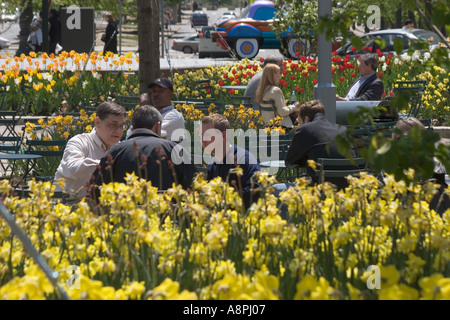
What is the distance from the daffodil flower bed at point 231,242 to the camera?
3.30 meters

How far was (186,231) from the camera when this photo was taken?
404 centimetres

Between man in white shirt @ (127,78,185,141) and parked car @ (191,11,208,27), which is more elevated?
parked car @ (191,11,208,27)

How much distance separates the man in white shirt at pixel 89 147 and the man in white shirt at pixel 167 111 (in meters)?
1.54

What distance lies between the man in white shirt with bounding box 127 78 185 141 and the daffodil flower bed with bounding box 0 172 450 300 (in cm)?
382

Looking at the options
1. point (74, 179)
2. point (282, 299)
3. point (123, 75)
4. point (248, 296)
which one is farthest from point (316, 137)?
point (123, 75)

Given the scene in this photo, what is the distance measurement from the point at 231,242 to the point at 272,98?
6471 mm

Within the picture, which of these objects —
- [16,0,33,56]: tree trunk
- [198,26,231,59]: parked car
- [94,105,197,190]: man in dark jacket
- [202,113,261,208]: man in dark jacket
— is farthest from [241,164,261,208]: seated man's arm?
[198,26,231,59]: parked car

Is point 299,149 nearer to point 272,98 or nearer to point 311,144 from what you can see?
point 311,144

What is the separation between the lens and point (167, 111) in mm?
8289

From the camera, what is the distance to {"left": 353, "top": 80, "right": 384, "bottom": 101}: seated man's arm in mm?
10484

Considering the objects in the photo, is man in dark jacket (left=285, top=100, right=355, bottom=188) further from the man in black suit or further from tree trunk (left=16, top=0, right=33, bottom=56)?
tree trunk (left=16, top=0, right=33, bottom=56)

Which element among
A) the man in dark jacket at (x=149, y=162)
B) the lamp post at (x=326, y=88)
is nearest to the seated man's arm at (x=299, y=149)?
the man in dark jacket at (x=149, y=162)

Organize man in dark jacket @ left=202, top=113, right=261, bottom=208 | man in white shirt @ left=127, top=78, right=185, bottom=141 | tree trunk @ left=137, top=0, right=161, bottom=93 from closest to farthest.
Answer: man in dark jacket @ left=202, top=113, right=261, bottom=208 → man in white shirt @ left=127, top=78, right=185, bottom=141 → tree trunk @ left=137, top=0, right=161, bottom=93
